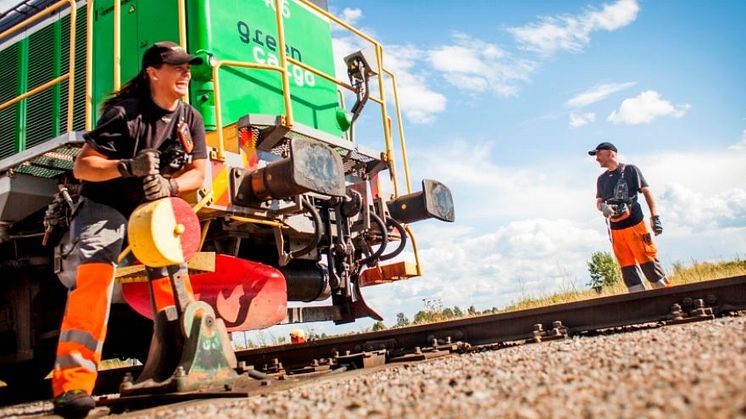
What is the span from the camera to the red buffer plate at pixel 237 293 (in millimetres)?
3346

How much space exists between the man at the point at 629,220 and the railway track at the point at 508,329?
5.60 ft

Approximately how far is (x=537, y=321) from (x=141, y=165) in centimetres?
276

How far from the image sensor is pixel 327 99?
5059mm

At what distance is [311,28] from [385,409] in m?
4.23

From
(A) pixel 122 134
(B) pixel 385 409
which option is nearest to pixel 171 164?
→ (A) pixel 122 134

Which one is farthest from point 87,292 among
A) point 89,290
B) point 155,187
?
point 155,187

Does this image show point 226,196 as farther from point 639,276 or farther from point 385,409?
point 639,276

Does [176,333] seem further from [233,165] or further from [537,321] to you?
[537,321]

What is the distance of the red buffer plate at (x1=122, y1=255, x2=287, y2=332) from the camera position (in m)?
3.35

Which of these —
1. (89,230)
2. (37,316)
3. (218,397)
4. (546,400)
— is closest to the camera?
(546,400)

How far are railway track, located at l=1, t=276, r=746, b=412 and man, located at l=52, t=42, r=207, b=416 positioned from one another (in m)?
0.76

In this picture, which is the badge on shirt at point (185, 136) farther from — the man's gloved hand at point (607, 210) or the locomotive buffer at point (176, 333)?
the man's gloved hand at point (607, 210)

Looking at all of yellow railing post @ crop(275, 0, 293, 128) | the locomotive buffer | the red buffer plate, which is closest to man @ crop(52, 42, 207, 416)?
the locomotive buffer

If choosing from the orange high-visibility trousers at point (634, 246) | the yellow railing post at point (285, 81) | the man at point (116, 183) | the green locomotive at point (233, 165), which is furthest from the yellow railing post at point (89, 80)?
the orange high-visibility trousers at point (634, 246)
